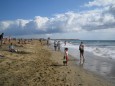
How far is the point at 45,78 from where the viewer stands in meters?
12.5

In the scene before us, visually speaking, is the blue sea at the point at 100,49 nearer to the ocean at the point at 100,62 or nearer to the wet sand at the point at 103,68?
the ocean at the point at 100,62

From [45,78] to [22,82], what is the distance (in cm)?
176

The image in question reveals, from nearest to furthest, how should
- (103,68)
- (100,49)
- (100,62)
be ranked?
1. (103,68)
2. (100,62)
3. (100,49)

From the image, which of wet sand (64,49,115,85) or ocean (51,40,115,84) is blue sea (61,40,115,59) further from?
wet sand (64,49,115,85)

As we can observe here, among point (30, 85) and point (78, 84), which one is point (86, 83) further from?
point (30, 85)

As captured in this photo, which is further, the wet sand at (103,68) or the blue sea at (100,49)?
the blue sea at (100,49)


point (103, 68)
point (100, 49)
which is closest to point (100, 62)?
point (103, 68)

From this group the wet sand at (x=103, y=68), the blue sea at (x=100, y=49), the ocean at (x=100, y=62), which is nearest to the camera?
the wet sand at (x=103, y=68)

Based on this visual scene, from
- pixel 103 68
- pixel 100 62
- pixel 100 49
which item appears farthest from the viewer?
pixel 100 49

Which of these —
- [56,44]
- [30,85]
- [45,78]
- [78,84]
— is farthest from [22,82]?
[56,44]

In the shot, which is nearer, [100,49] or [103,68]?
[103,68]

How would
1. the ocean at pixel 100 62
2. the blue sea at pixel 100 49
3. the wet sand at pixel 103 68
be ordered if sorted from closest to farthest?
the wet sand at pixel 103 68, the ocean at pixel 100 62, the blue sea at pixel 100 49

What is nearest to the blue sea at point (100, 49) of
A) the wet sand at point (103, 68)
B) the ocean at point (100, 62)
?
the ocean at point (100, 62)

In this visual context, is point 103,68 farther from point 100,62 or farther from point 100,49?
point 100,49
